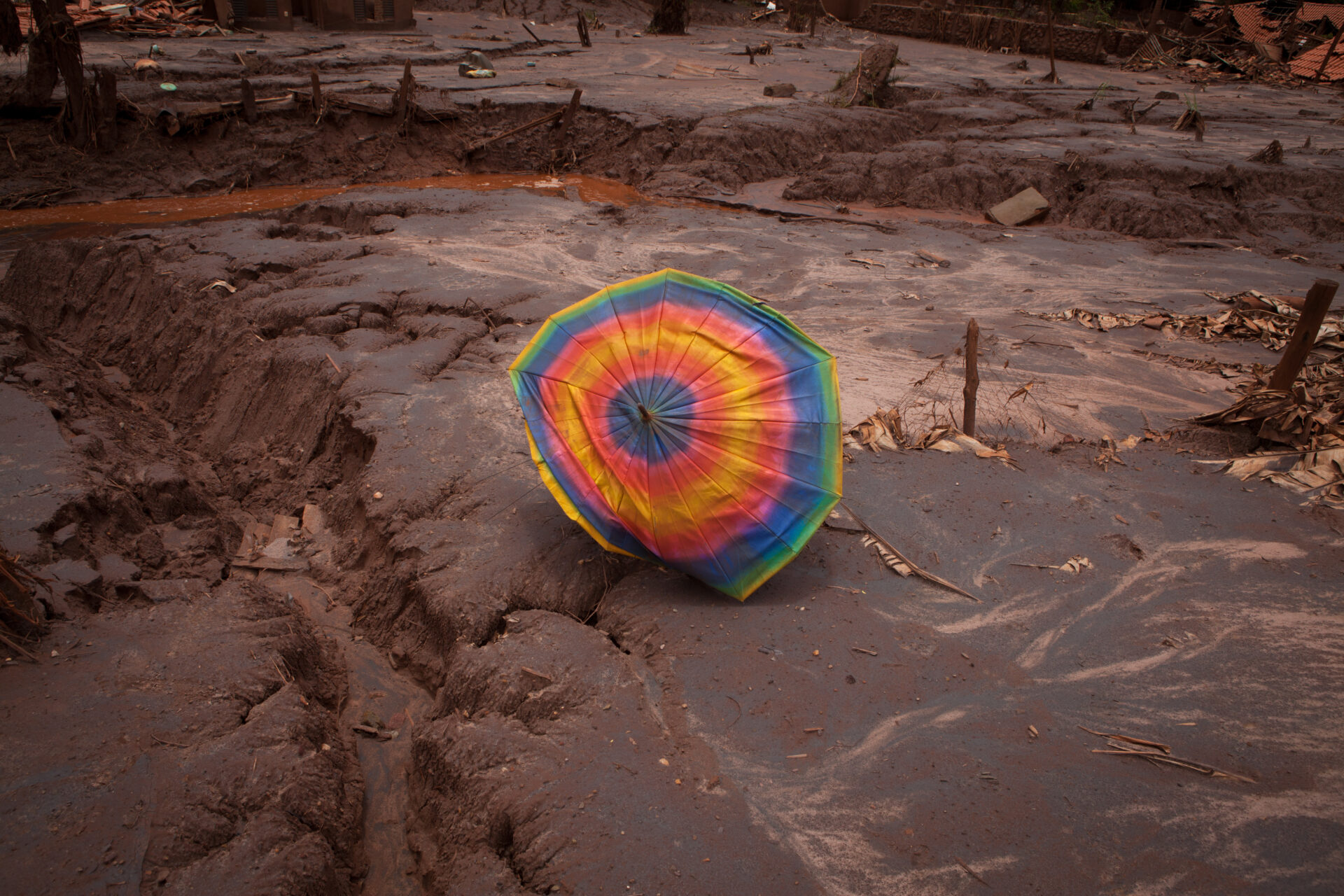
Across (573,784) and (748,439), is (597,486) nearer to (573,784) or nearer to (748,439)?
(748,439)

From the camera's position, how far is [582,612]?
12.4 ft

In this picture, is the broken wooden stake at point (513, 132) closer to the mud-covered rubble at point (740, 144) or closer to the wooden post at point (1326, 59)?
the mud-covered rubble at point (740, 144)

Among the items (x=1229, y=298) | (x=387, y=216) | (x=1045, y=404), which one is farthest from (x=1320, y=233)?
(x=387, y=216)

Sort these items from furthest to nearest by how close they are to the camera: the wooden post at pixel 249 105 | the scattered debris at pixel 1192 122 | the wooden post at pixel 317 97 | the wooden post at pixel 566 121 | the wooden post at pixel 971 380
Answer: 1. the scattered debris at pixel 1192 122
2. the wooden post at pixel 566 121
3. the wooden post at pixel 317 97
4. the wooden post at pixel 249 105
5. the wooden post at pixel 971 380

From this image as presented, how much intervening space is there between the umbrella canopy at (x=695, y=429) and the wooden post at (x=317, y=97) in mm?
11230

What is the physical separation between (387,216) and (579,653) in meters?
7.17

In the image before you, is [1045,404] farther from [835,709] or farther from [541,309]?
[541,309]

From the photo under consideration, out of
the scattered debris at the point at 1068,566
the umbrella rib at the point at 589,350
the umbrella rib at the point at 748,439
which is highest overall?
the umbrella rib at the point at 589,350

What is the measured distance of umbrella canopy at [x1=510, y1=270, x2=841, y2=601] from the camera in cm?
334

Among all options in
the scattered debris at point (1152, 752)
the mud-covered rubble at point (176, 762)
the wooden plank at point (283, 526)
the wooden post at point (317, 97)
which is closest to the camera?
the mud-covered rubble at point (176, 762)

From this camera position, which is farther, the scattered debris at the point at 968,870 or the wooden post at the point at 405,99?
the wooden post at the point at 405,99

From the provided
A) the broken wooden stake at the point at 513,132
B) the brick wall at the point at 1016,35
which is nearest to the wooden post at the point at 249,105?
the broken wooden stake at the point at 513,132

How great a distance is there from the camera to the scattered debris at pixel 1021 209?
1141 centimetres

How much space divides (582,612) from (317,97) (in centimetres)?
1187
